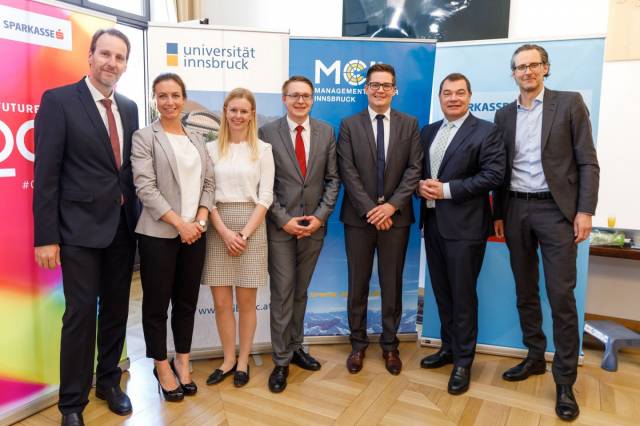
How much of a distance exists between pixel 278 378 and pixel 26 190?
1.62 meters

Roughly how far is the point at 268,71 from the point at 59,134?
138cm

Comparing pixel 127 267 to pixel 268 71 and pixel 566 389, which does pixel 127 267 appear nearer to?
pixel 268 71

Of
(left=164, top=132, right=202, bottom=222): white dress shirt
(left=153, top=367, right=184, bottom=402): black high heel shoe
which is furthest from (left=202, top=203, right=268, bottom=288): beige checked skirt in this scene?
(left=153, top=367, right=184, bottom=402): black high heel shoe

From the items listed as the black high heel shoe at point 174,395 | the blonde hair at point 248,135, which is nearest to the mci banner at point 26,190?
the black high heel shoe at point 174,395

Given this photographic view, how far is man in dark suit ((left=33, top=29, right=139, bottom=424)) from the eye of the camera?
2.04 meters

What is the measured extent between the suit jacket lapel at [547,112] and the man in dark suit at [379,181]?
2.18 ft

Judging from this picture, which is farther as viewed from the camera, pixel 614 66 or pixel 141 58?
pixel 141 58

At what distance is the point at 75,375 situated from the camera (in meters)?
2.17

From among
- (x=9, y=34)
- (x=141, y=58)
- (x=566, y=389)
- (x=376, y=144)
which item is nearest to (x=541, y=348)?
(x=566, y=389)

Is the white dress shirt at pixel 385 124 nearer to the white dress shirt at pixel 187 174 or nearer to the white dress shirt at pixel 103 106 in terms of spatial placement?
the white dress shirt at pixel 187 174

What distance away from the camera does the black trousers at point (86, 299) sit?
A: 213 cm

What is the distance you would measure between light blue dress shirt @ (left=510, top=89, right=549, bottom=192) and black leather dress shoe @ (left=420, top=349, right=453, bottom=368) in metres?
1.13

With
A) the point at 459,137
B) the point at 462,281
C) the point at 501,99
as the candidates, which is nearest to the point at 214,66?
the point at 459,137

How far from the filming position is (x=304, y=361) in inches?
116
